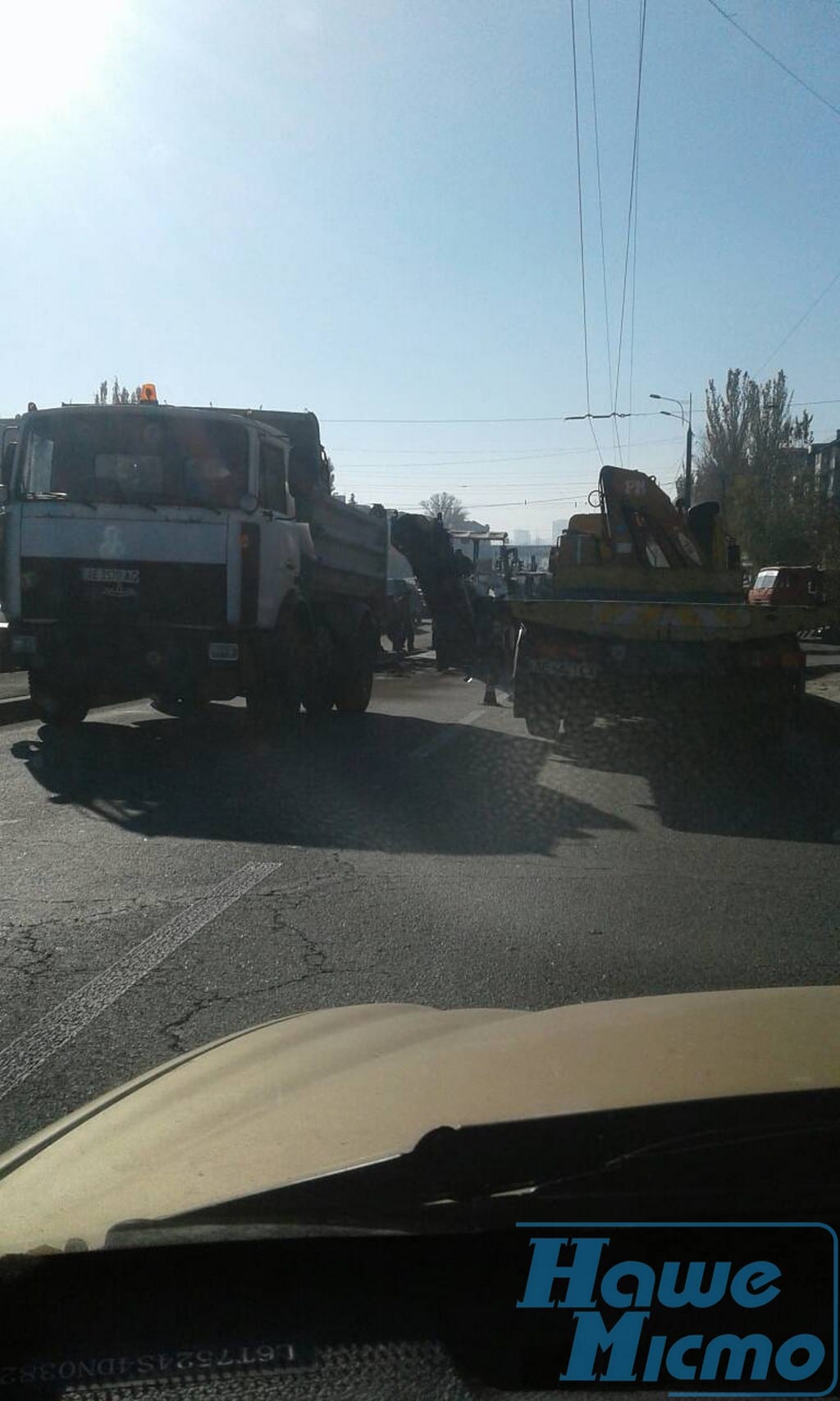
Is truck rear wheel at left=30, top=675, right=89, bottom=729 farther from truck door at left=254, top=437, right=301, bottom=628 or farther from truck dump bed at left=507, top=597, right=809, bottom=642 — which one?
truck dump bed at left=507, top=597, right=809, bottom=642

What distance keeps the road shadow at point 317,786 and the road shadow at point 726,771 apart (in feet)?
2.01

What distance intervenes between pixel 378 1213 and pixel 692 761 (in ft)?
34.8

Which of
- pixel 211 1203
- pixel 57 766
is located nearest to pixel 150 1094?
pixel 211 1203

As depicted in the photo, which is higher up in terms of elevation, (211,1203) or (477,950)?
(211,1203)

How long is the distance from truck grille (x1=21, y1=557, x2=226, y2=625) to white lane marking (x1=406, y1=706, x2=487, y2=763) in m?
2.07

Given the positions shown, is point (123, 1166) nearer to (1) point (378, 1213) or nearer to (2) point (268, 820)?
(1) point (378, 1213)

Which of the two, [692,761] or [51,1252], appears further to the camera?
[692,761]

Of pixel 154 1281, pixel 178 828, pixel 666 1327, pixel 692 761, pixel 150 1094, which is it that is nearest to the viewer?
pixel 666 1327

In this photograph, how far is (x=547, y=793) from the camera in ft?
33.7

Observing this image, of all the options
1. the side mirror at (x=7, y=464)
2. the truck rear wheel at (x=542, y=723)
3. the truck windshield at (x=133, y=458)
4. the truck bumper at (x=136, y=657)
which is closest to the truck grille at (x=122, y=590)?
the truck bumper at (x=136, y=657)

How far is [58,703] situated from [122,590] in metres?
1.61

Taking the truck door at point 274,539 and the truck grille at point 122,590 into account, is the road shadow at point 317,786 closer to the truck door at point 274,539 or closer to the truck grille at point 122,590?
the truck grille at point 122,590

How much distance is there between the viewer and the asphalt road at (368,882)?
510cm

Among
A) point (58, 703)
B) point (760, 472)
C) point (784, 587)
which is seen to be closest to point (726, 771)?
point (58, 703)
